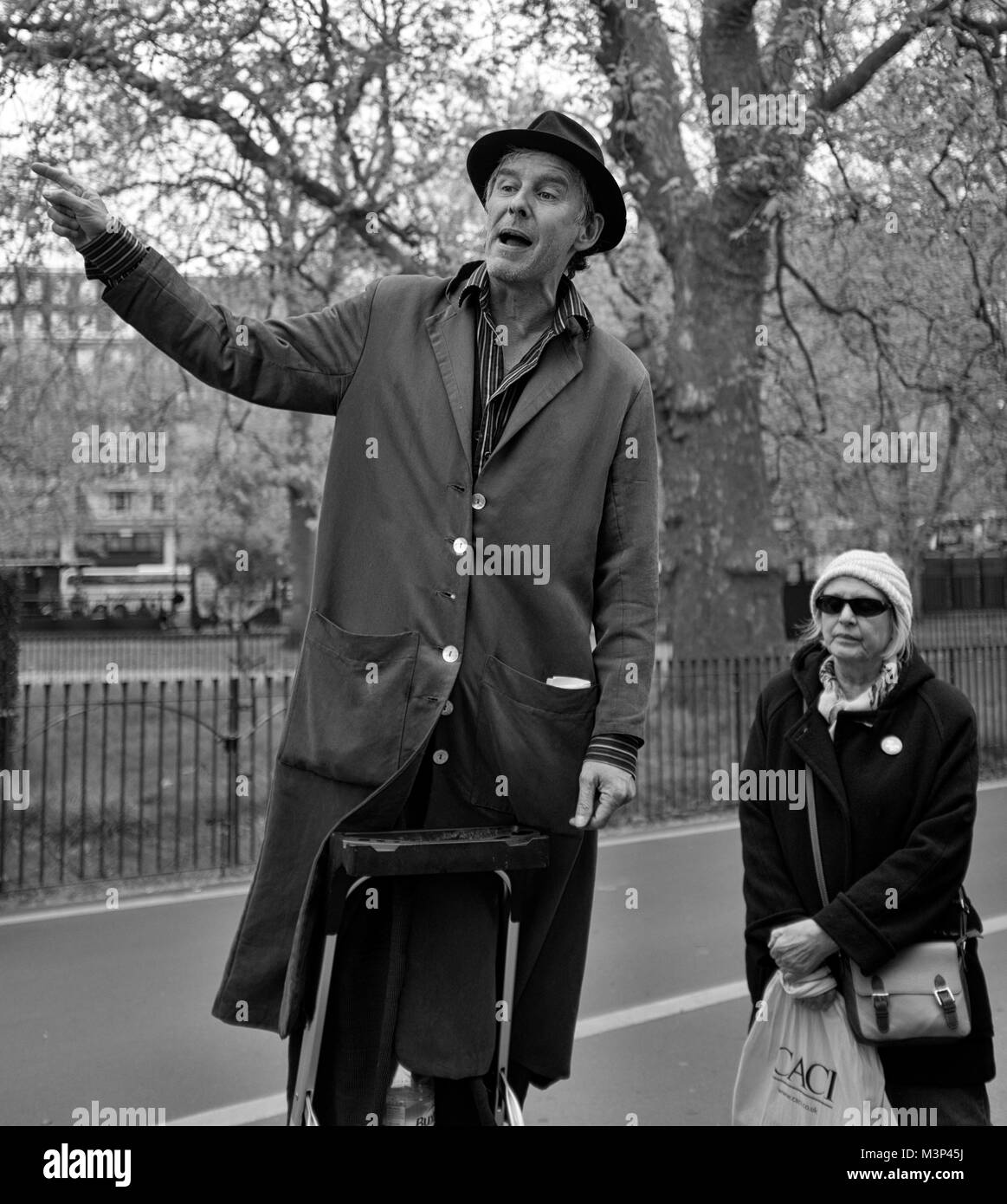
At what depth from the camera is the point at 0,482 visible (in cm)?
1433

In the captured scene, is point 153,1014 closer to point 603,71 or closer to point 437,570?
point 437,570

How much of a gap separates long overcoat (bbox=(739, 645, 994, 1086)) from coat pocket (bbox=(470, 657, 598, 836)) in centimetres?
94

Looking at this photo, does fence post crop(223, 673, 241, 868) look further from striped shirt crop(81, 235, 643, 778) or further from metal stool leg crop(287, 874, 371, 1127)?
striped shirt crop(81, 235, 643, 778)

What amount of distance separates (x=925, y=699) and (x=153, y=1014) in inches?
146

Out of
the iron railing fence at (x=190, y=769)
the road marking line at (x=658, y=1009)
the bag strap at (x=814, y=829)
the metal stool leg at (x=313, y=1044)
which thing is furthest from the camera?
the iron railing fence at (x=190, y=769)

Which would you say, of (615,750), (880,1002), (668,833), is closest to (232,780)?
(668,833)

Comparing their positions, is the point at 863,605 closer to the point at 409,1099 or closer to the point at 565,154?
the point at 565,154

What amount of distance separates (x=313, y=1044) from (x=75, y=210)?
1.57 metres

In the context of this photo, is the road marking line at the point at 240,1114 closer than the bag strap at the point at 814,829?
No

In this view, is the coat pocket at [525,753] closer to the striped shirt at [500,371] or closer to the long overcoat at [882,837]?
Result: the striped shirt at [500,371]

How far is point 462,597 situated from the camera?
8.19ft

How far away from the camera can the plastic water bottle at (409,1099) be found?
2.41 metres

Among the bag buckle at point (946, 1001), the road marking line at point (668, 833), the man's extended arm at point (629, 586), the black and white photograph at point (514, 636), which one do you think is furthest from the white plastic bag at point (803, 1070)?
the road marking line at point (668, 833)

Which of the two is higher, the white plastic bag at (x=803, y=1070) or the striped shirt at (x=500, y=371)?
the striped shirt at (x=500, y=371)
